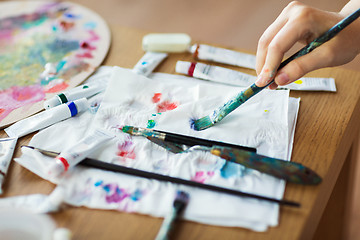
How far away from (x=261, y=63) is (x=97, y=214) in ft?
1.36

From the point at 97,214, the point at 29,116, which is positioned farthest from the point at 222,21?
the point at 97,214

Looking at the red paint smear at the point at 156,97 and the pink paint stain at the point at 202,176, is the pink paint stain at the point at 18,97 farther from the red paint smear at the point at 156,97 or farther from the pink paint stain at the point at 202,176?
the pink paint stain at the point at 202,176

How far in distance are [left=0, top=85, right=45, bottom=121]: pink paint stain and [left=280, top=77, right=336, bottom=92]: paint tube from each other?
538 millimetres

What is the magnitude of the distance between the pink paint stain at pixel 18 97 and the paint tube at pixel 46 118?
0.20 feet

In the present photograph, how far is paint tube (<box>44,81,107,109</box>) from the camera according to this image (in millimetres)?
798

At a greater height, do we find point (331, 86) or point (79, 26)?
point (331, 86)

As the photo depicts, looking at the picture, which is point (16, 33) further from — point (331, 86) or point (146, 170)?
point (331, 86)

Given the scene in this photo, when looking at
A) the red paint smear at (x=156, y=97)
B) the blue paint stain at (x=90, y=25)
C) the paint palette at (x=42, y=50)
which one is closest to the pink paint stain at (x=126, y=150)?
the red paint smear at (x=156, y=97)

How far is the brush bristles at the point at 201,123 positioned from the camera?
28.6 inches

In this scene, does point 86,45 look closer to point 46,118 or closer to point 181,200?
point 46,118

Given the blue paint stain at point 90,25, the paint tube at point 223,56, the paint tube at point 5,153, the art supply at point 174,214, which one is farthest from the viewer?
the blue paint stain at point 90,25

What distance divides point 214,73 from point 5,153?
0.46 metres

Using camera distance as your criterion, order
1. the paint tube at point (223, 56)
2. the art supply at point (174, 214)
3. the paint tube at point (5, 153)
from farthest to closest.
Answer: the paint tube at point (223, 56) < the paint tube at point (5, 153) < the art supply at point (174, 214)

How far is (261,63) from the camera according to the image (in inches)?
29.9
